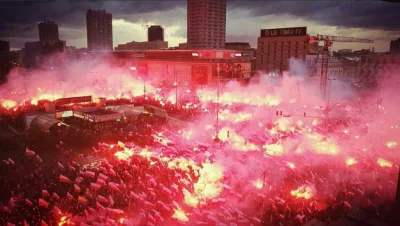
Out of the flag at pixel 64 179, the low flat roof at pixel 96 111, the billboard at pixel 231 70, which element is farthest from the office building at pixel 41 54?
the flag at pixel 64 179

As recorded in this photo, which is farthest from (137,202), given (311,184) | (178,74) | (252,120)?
(178,74)

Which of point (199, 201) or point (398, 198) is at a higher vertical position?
point (398, 198)

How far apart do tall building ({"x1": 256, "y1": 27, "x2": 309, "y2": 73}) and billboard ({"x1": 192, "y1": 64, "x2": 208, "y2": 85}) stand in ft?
71.1

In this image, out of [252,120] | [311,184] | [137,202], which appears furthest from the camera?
[252,120]

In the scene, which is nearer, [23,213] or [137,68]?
[23,213]

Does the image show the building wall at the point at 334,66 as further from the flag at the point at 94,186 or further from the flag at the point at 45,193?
the flag at the point at 45,193

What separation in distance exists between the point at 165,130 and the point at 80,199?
39.4 feet

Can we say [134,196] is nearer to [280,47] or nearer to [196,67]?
[196,67]

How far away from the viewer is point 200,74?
49656mm

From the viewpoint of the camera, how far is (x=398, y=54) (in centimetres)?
5444

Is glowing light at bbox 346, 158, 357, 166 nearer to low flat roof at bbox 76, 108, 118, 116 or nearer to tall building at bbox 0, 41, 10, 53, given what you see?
low flat roof at bbox 76, 108, 118, 116

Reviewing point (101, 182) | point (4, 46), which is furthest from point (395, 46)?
point (4, 46)

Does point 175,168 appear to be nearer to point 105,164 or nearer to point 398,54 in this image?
point 105,164

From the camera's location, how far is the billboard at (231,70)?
48.8 meters
